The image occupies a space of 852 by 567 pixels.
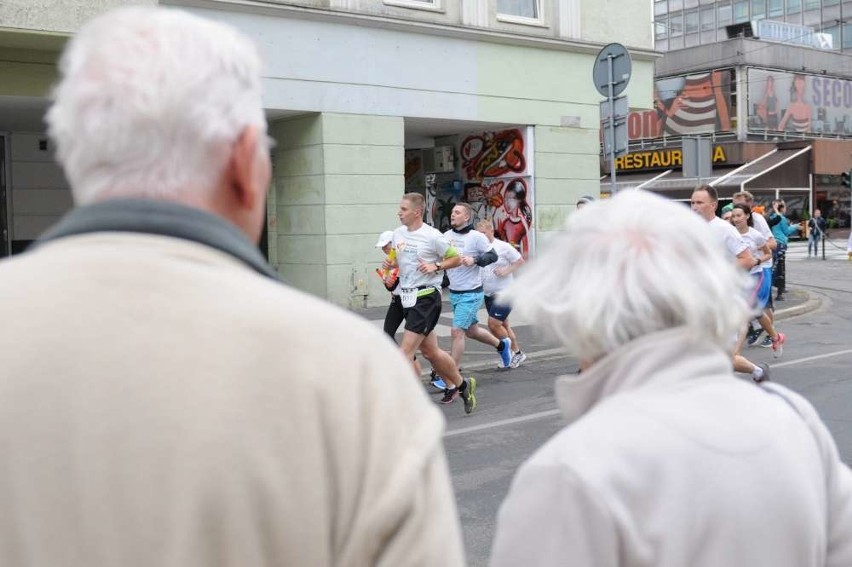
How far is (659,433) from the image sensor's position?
1.80m

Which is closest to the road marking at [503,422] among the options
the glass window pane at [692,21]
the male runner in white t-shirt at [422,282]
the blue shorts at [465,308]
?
the male runner in white t-shirt at [422,282]

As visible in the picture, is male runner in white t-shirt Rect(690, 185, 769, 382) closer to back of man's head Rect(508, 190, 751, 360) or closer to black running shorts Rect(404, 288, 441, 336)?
black running shorts Rect(404, 288, 441, 336)

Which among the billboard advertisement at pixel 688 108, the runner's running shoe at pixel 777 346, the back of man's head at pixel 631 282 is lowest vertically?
the runner's running shoe at pixel 777 346

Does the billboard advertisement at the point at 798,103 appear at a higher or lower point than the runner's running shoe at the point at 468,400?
higher

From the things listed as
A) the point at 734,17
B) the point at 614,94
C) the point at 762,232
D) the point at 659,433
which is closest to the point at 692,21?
the point at 734,17

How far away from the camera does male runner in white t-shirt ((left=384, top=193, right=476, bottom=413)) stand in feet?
29.8

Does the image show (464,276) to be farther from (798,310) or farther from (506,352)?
(798,310)

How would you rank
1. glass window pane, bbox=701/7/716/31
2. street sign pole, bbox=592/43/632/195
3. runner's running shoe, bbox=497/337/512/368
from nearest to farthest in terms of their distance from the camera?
runner's running shoe, bbox=497/337/512/368
street sign pole, bbox=592/43/632/195
glass window pane, bbox=701/7/716/31

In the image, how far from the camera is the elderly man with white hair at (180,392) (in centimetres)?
129

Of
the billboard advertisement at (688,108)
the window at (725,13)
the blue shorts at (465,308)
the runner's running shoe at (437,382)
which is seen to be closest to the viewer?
the runner's running shoe at (437,382)

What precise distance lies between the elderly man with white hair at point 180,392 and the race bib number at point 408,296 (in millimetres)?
7762

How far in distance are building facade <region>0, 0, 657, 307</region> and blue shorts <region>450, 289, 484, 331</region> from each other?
597cm

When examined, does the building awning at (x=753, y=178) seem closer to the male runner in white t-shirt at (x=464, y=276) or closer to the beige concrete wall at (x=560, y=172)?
the beige concrete wall at (x=560, y=172)

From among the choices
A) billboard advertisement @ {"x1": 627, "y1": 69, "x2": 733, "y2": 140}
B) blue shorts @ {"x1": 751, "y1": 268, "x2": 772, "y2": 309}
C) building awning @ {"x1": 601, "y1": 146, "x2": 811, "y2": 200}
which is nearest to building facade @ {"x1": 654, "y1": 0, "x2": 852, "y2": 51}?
billboard advertisement @ {"x1": 627, "y1": 69, "x2": 733, "y2": 140}
